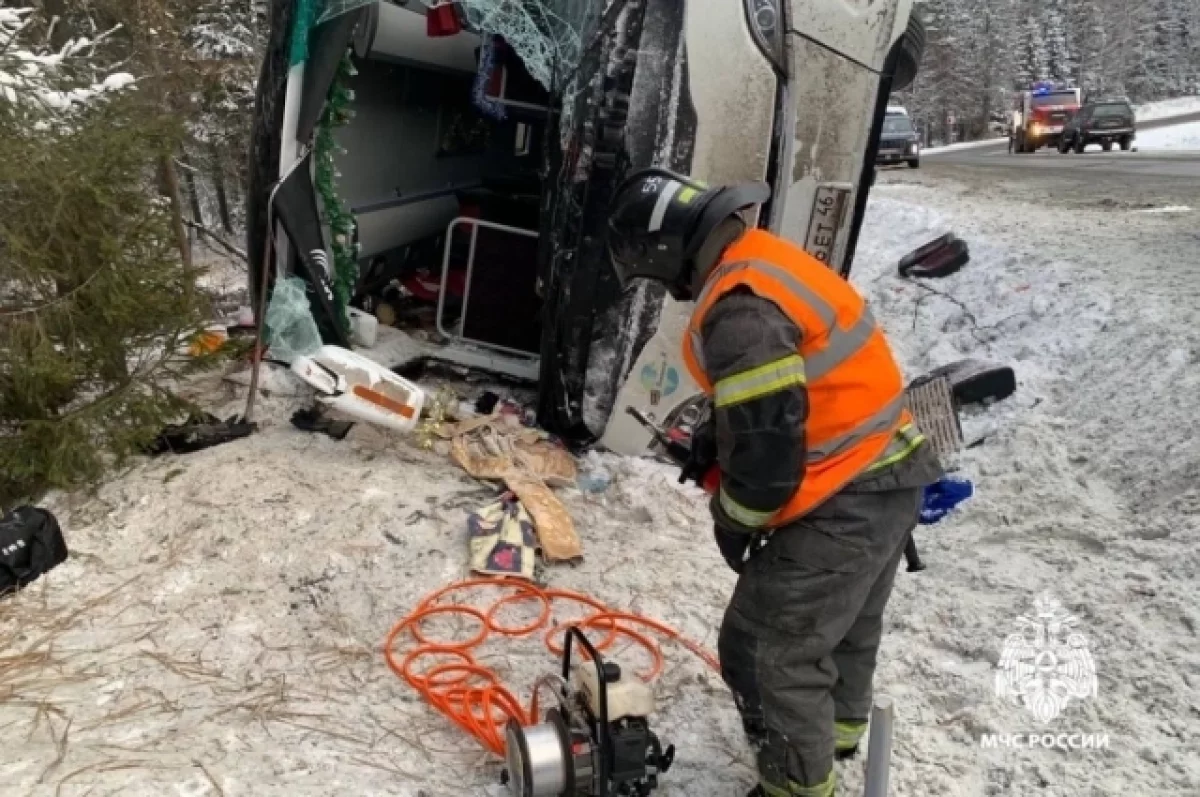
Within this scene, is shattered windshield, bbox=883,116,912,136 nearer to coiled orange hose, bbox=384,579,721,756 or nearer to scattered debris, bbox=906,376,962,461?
scattered debris, bbox=906,376,962,461

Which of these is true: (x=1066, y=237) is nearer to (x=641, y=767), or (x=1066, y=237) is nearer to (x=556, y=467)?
(x=556, y=467)

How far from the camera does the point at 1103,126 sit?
1008 inches

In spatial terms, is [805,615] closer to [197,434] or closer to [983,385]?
[197,434]

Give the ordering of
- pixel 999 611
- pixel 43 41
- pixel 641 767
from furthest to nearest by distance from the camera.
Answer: pixel 43 41 → pixel 999 611 → pixel 641 767

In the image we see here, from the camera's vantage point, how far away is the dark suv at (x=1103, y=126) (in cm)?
2533

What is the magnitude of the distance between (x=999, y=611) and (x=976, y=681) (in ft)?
1.66

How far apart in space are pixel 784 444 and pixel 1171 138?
34.1 metres

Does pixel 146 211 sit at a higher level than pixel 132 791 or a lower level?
higher

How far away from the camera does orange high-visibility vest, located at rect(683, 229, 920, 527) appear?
2.22m

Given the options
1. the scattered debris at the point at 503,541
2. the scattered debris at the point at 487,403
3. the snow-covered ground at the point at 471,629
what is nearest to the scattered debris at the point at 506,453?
the snow-covered ground at the point at 471,629

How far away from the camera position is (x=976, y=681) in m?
3.27

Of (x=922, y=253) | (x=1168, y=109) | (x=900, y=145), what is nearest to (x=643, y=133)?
(x=922, y=253)

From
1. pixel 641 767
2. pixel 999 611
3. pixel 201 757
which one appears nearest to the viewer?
pixel 641 767

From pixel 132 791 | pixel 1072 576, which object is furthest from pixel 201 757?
pixel 1072 576
